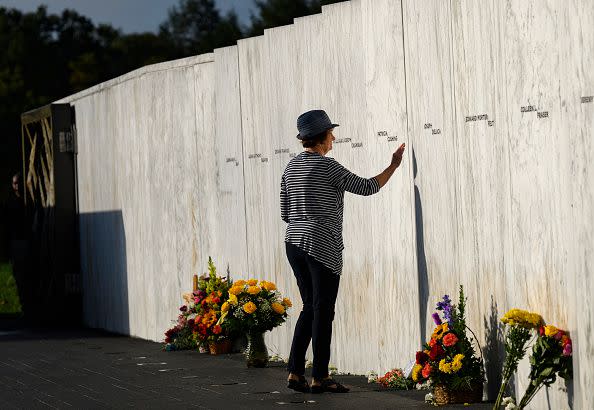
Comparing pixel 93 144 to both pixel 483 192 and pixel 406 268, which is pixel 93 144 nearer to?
pixel 406 268

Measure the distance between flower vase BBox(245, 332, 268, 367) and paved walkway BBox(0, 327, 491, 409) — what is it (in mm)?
97

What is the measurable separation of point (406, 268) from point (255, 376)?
1.76 metres

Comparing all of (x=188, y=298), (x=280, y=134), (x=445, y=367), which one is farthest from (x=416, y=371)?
(x=188, y=298)

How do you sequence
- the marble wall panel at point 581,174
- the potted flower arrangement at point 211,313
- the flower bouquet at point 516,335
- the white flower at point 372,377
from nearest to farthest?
the marble wall panel at point 581,174 < the flower bouquet at point 516,335 < the white flower at point 372,377 < the potted flower arrangement at point 211,313

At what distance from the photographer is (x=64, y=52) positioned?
6172 centimetres

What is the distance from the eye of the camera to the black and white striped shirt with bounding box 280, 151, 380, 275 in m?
9.94

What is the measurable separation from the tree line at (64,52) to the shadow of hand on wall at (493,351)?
1525 inches

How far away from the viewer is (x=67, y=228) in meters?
18.6

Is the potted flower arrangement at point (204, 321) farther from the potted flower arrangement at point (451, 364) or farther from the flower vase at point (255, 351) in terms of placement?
the potted flower arrangement at point (451, 364)

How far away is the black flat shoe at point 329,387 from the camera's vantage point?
9992mm

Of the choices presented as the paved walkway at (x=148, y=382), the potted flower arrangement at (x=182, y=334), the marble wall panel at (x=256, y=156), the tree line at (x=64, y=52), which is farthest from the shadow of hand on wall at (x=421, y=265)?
the tree line at (x=64, y=52)

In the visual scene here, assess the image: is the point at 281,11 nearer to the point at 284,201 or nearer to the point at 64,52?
the point at 64,52

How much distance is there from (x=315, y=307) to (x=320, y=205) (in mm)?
703

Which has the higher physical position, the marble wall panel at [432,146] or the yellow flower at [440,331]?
the marble wall panel at [432,146]
